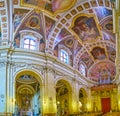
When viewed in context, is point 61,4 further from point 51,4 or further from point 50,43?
point 50,43

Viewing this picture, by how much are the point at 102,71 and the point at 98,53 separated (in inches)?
149

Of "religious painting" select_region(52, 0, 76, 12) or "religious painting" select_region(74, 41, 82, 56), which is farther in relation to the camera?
"religious painting" select_region(74, 41, 82, 56)

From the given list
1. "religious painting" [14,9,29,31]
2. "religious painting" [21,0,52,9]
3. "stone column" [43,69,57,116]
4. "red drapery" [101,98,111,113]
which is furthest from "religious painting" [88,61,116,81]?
"religious painting" [21,0,52,9]

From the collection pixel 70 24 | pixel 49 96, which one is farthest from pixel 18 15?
pixel 49 96

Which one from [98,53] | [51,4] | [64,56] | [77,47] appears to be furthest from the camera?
[98,53]

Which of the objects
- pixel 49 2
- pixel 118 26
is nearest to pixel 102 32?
pixel 49 2

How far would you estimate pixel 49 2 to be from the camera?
63.3ft

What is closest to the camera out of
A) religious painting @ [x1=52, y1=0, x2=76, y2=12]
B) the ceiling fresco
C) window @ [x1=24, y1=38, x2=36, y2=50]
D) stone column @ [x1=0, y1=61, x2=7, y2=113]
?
stone column @ [x1=0, y1=61, x2=7, y2=113]

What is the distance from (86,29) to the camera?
2364 cm

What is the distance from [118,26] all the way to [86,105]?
20446 mm

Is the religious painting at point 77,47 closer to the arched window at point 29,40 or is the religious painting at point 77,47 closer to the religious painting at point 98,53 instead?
the religious painting at point 98,53

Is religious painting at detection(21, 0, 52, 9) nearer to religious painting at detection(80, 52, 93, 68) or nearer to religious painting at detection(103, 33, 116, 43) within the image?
religious painting at detection(103, 33, 116, 43)

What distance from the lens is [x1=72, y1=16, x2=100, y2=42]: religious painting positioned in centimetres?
2195

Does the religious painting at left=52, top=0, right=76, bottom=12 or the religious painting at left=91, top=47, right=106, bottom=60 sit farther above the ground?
the religious painting at left=52, top=0, right=76, bottom=12
